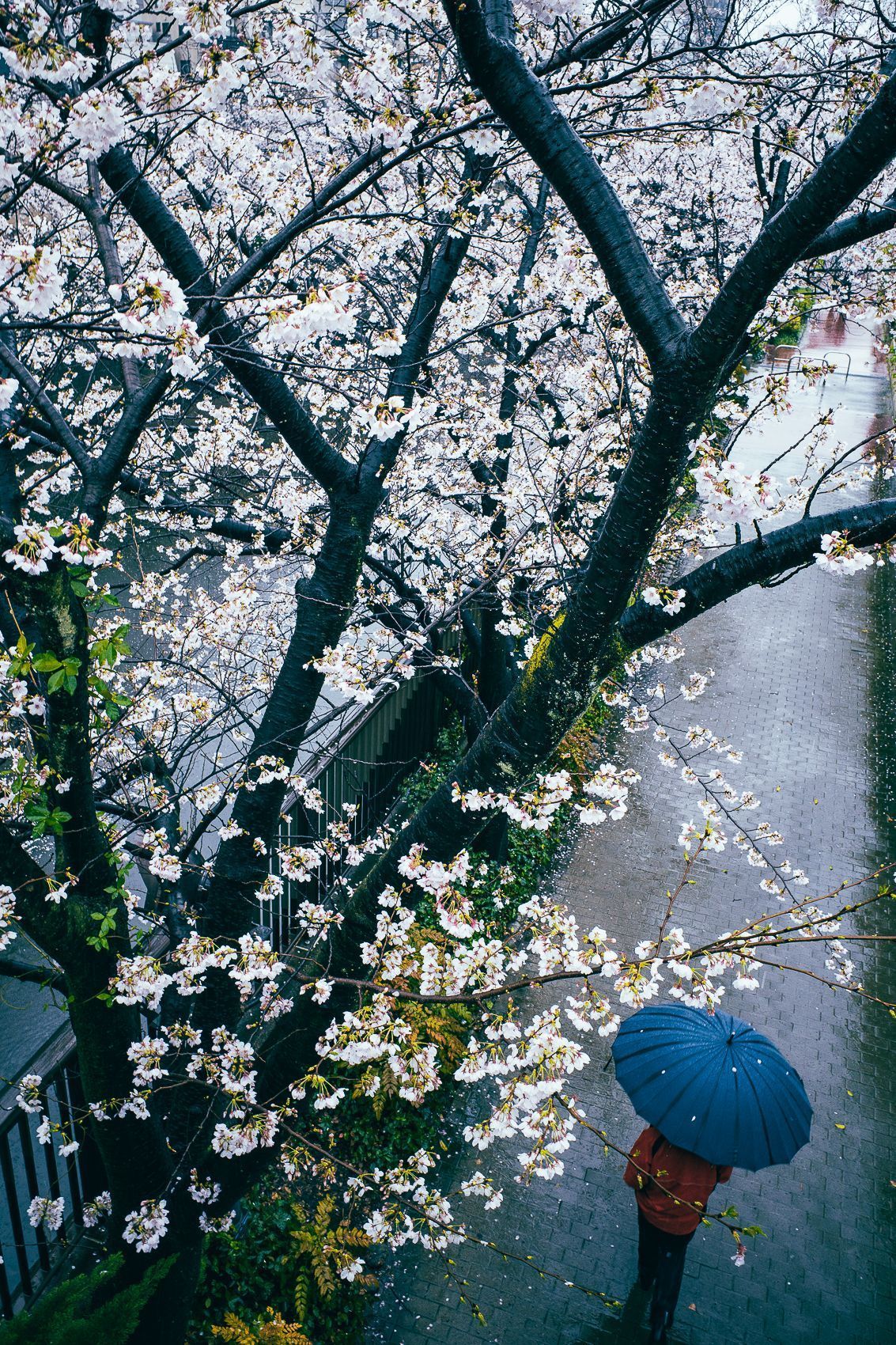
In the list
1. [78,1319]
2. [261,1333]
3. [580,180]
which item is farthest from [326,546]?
[261,1333]

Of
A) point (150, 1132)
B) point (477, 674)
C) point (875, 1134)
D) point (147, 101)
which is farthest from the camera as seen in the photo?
point (477, 674)

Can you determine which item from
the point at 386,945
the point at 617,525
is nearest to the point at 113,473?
the point at 617,525

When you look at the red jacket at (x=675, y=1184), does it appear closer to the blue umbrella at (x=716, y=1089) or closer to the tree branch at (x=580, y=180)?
the blue umbrella at (x=716, y=1089)

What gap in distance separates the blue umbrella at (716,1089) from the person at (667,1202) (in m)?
0.24

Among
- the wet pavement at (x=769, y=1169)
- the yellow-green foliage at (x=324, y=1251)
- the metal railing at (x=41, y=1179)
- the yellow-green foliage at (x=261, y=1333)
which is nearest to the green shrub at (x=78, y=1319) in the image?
the metal railing at (x=41, y=1179)

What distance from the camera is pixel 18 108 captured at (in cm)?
353

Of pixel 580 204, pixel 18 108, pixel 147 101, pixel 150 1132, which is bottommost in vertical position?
pixel 150 1132

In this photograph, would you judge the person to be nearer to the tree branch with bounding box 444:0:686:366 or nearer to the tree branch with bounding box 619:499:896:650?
the tree branch with bounding box 619:499:896:650

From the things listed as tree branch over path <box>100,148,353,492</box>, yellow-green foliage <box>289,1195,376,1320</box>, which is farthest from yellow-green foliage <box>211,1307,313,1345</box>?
tree branch over path <box>100,148,353,492</box>

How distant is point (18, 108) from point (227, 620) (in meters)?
4.75

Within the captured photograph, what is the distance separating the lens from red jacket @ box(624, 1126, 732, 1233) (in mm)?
4625

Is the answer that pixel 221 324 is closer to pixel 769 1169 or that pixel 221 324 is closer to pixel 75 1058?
pixel 75 1058

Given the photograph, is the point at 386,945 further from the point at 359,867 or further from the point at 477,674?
the point at 477,674

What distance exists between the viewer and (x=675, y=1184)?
4.62m
